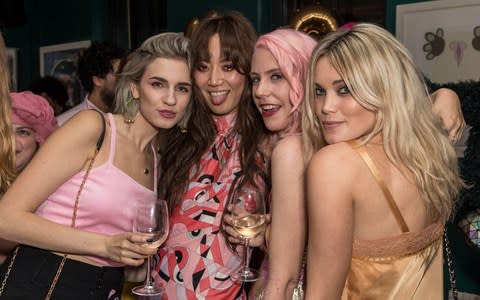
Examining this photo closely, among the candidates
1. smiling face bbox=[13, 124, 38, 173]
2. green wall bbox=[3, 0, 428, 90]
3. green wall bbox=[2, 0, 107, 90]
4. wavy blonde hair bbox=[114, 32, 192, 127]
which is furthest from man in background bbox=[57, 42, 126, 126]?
green wall bbox=[2, 0, 107, 90]

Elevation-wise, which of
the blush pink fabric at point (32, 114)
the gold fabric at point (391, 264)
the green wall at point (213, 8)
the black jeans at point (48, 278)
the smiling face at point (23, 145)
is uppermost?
the green wall at point (213, 8)

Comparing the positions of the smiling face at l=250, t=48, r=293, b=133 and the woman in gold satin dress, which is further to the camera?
the smiling face at l=250, t=48, r=293, b=133

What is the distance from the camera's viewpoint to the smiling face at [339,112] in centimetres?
158

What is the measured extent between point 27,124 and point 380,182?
164 centimetres

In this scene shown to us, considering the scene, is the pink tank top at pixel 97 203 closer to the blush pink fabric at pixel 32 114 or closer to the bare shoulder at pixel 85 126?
the bare shoulder at pixel 85 126

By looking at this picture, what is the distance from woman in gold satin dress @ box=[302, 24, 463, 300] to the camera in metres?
1.47

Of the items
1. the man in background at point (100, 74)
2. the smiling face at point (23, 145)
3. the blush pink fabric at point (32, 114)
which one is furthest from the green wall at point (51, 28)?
the smiling face at point (23, 145)

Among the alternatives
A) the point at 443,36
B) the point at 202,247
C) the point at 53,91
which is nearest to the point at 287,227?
the point at 202,247

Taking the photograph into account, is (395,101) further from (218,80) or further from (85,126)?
(85,126)

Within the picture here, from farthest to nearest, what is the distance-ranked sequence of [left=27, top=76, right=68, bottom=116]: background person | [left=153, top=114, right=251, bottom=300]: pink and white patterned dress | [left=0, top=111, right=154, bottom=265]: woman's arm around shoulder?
1. [left=27, top=76, right=68, bottom=116]: background person
2. [left=153, top=114, right=251, bottom=300]: pink and white patterned dress
3. [left=0, top=111, right=154, bottom=265]: woman's arm around shoulder

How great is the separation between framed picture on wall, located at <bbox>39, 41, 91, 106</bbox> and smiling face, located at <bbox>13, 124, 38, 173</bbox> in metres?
4.45

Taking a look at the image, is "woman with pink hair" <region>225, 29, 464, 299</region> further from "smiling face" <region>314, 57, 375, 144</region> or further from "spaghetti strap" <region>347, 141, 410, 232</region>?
"spaghetti strap" <region>347, 141, 410, 232</region>

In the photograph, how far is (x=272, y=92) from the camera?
83.3 inches

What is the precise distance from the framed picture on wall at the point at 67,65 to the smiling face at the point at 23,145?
445 cm
